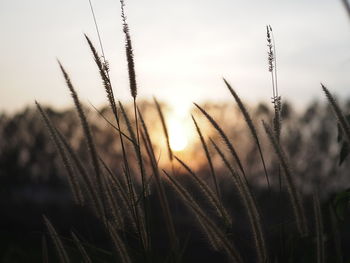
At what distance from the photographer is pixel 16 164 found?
115 feet

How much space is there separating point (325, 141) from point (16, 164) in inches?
774

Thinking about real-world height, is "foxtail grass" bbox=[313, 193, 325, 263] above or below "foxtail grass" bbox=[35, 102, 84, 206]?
below

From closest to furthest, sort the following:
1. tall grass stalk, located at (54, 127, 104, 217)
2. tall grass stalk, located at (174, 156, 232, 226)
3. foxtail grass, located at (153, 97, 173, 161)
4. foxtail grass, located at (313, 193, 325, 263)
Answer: foxtail grass, located at (313, 193, 325, 263) → tall grass stalk, located at (54, 127, 104, 217) → tall grass stalk, located at (174, 156, 232, 226) → foxtail grass, located at (153, 97, 173, 161)

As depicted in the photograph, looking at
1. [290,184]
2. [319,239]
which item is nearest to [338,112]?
[290,184]

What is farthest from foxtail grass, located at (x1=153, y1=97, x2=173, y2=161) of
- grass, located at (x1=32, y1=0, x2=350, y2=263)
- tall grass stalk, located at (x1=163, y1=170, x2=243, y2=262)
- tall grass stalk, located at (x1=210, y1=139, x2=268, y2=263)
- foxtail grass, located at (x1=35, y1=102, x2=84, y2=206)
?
tall grass stalk, located at (x1=210, y1=139, x2=268, y2=263)

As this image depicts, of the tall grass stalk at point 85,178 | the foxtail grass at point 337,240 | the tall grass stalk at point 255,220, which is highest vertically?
the tall grass stalk at point 85,178

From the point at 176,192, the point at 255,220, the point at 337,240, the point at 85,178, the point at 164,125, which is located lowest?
the point at 337,240

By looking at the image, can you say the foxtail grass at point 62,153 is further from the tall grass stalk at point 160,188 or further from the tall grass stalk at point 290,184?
the tall grass stalk at point 290,184

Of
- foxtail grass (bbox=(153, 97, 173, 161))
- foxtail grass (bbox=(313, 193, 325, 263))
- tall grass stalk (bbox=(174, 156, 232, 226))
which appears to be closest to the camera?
foxtail grass (bbox=(313, 193, 325, 263))

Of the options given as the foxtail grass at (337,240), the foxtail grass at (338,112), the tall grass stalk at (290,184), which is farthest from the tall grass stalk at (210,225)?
the foxtail grass at (338,112)

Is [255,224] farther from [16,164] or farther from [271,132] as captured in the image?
[16,164]

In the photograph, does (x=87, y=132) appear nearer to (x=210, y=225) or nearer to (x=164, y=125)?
(x=210, y=225)

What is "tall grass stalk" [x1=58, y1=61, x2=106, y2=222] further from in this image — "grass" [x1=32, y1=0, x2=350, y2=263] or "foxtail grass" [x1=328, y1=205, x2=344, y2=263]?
"foxtail grass" [x1=328, y1=205, x2=344, y2=263]

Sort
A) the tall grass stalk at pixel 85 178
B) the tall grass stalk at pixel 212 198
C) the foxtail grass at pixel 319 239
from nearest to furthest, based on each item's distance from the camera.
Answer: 1. the foxtail grass at pixel 319 239
2. the tall grass stalk at pixel 85 178
3. the tall grass stalk at pixel 212 198
